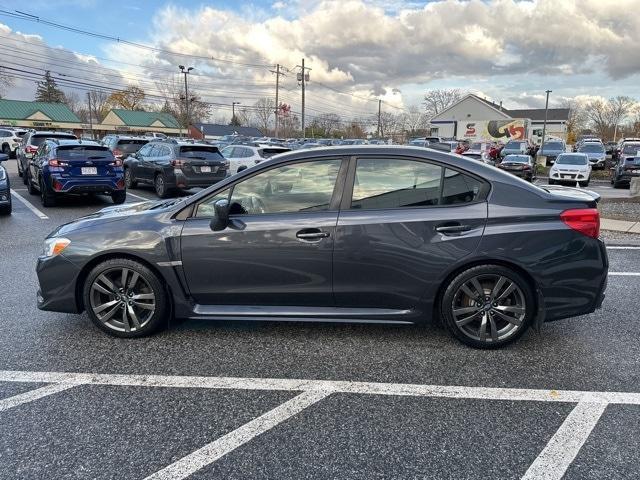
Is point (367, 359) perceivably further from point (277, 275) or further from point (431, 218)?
point (431, 218)

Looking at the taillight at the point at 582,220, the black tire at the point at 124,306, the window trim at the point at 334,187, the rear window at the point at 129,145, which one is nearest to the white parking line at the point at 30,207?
the rear window at the point at 129,145

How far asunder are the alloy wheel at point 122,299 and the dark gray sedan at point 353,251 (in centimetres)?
1

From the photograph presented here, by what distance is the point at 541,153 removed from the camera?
108 ft

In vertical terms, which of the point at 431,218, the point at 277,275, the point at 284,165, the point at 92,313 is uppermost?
the point at 284,165

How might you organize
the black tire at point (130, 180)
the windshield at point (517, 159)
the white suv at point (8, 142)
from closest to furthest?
the black tire at point (130, 180) < the windshield at point (517, 159) < the white suv at point (8, 142)

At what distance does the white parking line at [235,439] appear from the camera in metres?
2.45

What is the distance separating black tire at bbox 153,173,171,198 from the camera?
1353cm

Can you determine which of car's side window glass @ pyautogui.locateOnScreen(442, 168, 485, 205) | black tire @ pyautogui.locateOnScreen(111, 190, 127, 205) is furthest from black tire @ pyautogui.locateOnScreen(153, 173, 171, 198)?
car's side window glass @ pyautogui.locateOnScreen(442, 168, 485, 205)

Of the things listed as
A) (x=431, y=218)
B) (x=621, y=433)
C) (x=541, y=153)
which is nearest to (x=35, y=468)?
(x=431, y=218)

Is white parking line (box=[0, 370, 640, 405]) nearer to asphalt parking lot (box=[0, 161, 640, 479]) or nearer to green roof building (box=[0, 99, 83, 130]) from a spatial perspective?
asphalt parking lot (box=[0, 161, 640, 479])

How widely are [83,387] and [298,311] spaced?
1612 millimetres

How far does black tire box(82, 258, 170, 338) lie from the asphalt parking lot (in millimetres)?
114

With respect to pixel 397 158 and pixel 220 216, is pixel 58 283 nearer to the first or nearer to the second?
pixel 220 216

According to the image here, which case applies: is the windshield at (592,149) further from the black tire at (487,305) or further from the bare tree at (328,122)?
the bare tree at (328,122)
